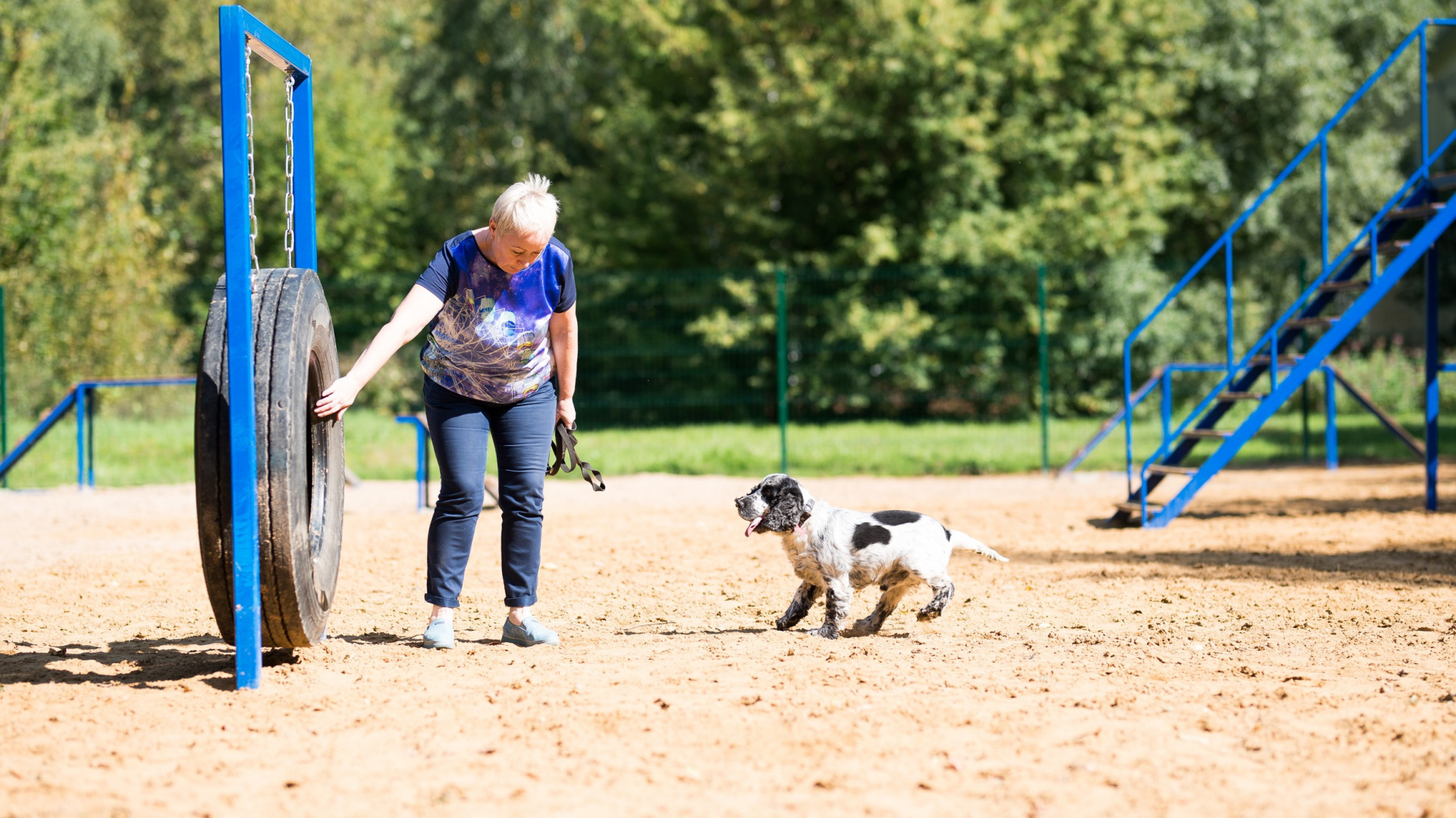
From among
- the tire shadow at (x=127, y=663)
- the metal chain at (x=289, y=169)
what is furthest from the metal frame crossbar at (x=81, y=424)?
the metal chain at (x=289, y=169)

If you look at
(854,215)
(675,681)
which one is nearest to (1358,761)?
(675,681)

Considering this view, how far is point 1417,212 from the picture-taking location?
994 cm

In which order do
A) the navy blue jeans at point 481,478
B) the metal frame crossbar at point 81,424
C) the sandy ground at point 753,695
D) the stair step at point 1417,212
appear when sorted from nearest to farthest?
1. the sandy ground at point 753,695
2. the navy blue jeans at point 481,478
3. the stair step at point 1417,212
4. the metal frame crossbar at point 81,424

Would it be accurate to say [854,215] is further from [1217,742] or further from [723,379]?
[1217,742]

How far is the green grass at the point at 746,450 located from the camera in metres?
14.4

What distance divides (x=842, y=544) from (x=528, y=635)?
1.40 m

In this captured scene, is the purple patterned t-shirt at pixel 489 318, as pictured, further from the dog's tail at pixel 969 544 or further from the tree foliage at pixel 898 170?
the tree foliage at pixel 898 170

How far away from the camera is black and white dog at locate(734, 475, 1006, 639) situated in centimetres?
531

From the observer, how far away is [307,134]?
5.64m

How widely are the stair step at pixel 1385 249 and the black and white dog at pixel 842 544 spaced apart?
6.27m

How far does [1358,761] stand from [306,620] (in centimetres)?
362

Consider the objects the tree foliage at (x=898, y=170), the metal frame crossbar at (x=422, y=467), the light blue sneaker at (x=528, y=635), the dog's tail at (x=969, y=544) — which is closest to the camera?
the light blue sneaker at (x=528, y=635)

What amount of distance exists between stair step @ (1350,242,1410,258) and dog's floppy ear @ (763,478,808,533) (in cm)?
672

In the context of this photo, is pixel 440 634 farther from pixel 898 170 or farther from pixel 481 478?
pixel 898 170
